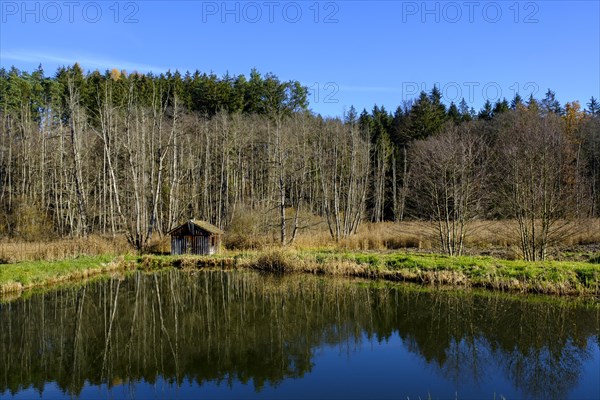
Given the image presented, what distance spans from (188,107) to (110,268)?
103ft

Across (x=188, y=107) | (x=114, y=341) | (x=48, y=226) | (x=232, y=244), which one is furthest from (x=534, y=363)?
(x=188, y=107)

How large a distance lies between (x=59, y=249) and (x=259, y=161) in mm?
25140

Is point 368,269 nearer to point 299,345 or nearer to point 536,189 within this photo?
point 536,189

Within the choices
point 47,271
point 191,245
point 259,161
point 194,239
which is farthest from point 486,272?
point 259,161

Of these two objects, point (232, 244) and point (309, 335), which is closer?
point (309, 335)

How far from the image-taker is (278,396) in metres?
8.73

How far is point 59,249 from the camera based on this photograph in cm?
2278

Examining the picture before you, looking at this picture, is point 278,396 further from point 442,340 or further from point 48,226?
point 48,226

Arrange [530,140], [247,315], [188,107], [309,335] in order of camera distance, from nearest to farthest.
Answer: [309,335] → [247,315] → [530,140] → [188,107]

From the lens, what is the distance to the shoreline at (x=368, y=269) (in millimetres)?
15844

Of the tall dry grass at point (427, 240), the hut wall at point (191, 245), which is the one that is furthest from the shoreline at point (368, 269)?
the tall dry grass at point (427, 240)

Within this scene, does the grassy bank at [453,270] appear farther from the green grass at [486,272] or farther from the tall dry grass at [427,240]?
the tall dry grass at [427,240]

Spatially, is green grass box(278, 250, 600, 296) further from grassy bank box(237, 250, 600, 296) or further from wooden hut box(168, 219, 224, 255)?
wooden hut box(168, 219, 224, 255)

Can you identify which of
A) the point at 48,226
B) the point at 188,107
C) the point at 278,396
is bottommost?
the point at 278,396
